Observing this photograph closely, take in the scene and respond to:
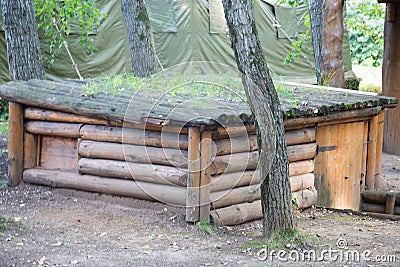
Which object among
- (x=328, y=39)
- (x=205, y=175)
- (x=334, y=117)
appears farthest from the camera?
(x=328, y=39)

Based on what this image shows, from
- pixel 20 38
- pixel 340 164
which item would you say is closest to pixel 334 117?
pixel 340 164

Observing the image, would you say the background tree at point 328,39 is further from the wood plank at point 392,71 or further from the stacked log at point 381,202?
the stacked log at point 381,202

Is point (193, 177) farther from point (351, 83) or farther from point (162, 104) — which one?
point (351, 83)

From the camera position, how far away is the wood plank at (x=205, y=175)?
680 centimetres

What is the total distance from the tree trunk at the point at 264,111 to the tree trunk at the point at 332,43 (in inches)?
190

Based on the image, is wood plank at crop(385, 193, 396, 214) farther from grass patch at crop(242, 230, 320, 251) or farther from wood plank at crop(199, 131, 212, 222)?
wood plank at crop(199, 131, 212, 222)

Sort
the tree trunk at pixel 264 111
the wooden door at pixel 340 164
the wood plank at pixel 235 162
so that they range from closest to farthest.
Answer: the tree trunk at pixel 264 111 < the wood plank at pixel 235 162 < the wooden door at pixel 340 164

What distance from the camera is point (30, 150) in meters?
8.38

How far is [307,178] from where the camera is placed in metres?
8.66

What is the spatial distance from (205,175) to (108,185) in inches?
53.8

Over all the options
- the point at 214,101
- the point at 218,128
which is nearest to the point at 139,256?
the point at 218,128

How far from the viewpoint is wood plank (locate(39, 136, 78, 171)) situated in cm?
814

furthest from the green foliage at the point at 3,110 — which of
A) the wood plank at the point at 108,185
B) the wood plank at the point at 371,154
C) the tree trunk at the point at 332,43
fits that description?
the wood plank at the point at 371,154

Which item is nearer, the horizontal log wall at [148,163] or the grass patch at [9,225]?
the grass patch at [9,225]
